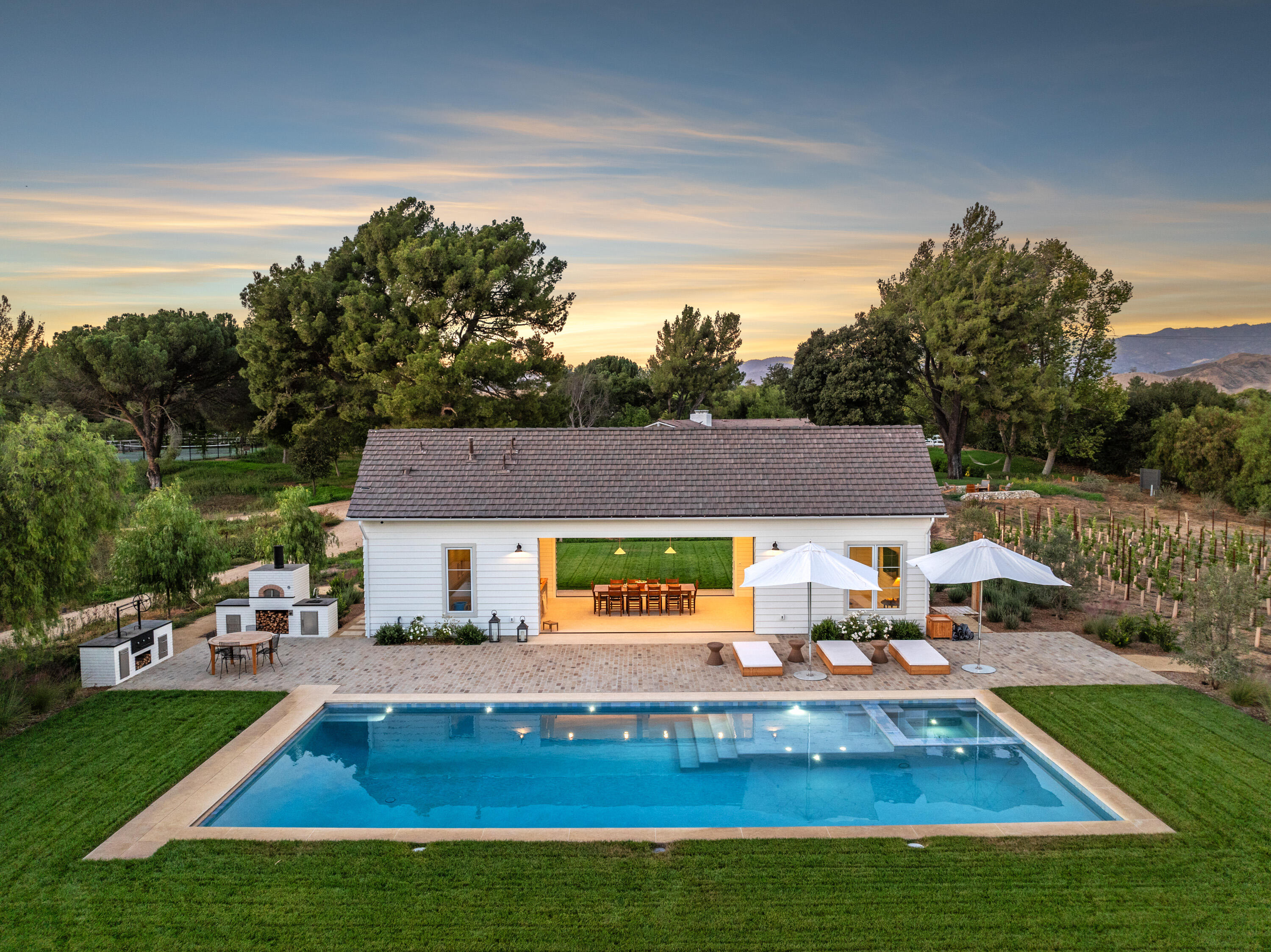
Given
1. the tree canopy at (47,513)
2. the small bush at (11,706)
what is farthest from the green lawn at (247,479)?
the small bush at (11,706)

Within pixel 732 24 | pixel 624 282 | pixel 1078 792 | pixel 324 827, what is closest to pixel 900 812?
pixel 1078 792

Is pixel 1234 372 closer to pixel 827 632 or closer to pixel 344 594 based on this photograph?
pixel 827 632

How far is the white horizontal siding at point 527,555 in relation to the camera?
47.4 feet

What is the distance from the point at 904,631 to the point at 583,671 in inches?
261

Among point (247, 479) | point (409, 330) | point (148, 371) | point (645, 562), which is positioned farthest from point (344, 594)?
point (247, 479)

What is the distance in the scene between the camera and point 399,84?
19.7 m

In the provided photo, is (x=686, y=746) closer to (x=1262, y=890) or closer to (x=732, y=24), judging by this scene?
(x=1262, y=890)

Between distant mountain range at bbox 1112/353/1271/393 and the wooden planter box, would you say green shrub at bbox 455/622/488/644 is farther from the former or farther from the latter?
distant mountain range at bbox 1112/353/1271/393

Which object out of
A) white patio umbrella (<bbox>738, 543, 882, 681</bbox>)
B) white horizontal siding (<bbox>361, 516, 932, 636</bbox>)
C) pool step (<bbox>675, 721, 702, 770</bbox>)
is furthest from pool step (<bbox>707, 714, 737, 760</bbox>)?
white horizontal siding (<bbox>361, 516, 932, 636</bbox>)

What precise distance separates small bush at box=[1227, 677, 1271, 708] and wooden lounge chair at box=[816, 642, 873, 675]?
538cm

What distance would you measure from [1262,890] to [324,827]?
940 cm

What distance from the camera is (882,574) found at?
→ 14.6 m

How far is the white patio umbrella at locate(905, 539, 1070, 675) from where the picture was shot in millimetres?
12211

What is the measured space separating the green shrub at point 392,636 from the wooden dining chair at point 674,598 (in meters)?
5.78
